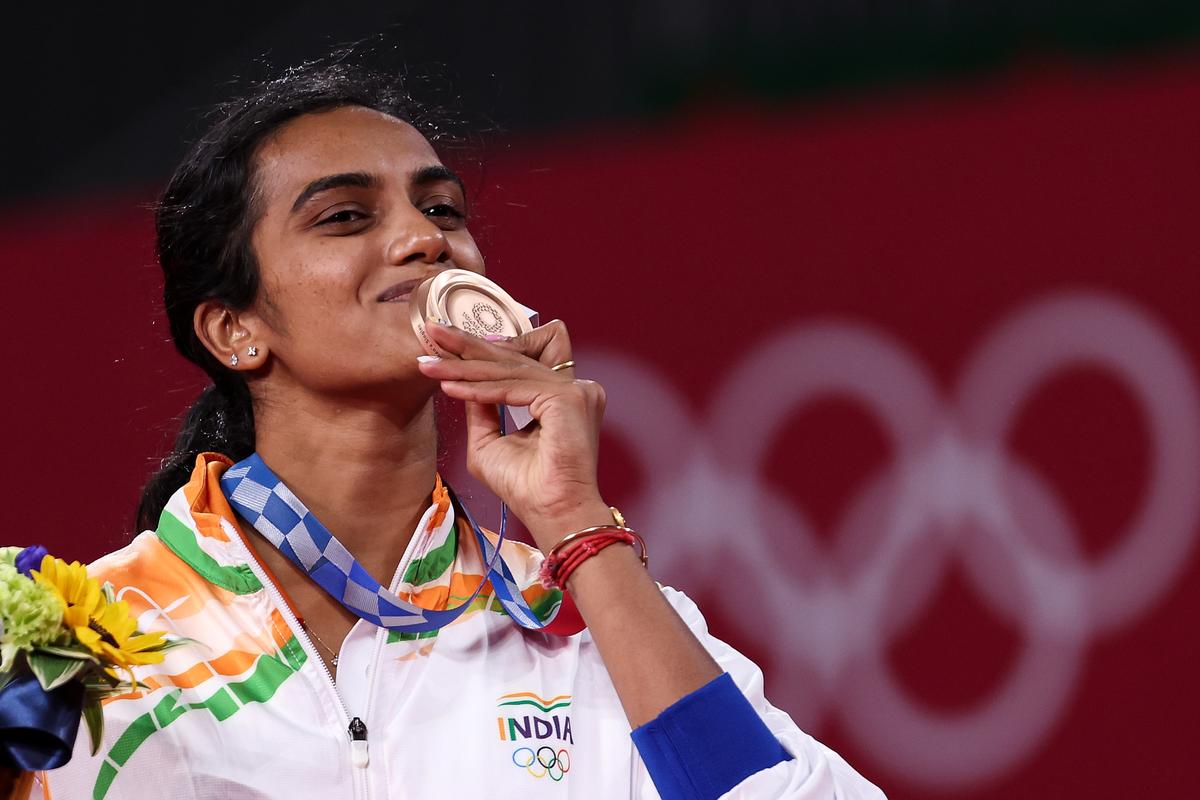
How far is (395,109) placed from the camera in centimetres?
231

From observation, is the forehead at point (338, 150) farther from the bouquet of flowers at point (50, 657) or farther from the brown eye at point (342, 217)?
the bouquet of flowers at point (50, 657)

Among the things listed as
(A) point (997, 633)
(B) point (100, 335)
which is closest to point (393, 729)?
(A) point (997, 633)

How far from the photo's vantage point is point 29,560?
1.47m

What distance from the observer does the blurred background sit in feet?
10.6

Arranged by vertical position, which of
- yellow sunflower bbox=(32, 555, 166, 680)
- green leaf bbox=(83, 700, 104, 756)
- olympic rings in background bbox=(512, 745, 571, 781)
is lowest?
olympic rings in background bbox=(512, 745, 571, 781)

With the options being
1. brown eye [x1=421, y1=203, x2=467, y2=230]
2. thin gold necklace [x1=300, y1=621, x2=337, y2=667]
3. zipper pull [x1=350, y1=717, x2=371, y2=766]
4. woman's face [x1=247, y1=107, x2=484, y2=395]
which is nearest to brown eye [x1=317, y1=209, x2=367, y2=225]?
woman's face [x1=247, y1=107, x2=484, y2=395]

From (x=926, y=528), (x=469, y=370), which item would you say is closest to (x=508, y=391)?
(x=469, y=370)

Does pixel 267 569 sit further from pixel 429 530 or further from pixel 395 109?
pixel 395 109

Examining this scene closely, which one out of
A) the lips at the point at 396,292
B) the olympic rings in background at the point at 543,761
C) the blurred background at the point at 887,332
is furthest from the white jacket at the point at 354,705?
the blurred background at the point at 887,332

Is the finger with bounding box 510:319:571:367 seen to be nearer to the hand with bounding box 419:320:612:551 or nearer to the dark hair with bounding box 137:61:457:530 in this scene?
the hand with bounding box 419:320:612:551

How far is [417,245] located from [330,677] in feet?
1.81

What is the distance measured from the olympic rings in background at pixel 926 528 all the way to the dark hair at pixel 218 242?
60.7 inches

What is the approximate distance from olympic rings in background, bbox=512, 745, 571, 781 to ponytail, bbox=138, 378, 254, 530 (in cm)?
63

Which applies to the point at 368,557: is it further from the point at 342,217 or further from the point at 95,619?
the point at 95,619
